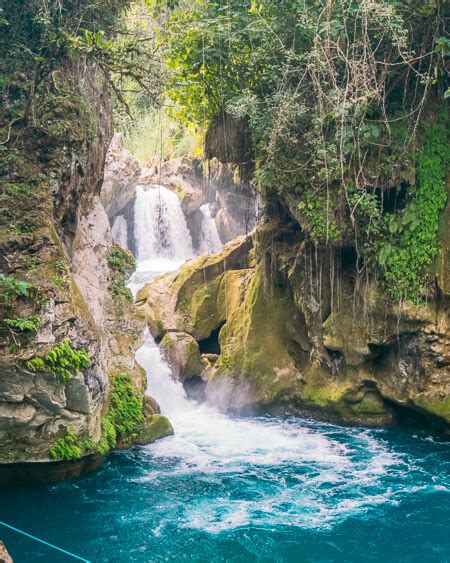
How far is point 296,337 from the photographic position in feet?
42.5

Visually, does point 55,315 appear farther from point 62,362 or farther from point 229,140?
point 229,140

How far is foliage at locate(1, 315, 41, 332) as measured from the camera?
785 centimetres

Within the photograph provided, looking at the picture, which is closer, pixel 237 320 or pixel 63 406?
pixel 63 406

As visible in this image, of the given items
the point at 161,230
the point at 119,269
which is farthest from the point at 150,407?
the point at 161,230

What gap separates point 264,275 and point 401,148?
426 centimetres

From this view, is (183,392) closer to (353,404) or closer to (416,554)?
(353,404)

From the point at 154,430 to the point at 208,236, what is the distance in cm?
1420

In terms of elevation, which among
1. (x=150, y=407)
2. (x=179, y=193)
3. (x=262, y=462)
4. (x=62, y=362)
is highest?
(x=179, y=193)

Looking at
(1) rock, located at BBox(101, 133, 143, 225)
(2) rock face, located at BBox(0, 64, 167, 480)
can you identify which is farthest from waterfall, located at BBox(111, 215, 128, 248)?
(2) rock face, located at BBox(0, 64, 167, 480)

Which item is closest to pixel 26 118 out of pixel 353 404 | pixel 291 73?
pixel 291 73

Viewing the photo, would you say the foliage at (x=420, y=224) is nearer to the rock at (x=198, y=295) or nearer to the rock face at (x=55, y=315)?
the rock at (x=198, y=295)

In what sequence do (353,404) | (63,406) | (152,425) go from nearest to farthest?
(63,406) < (152,425) < (353,404)

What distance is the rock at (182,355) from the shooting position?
1373 cm

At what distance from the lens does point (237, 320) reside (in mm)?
13875
